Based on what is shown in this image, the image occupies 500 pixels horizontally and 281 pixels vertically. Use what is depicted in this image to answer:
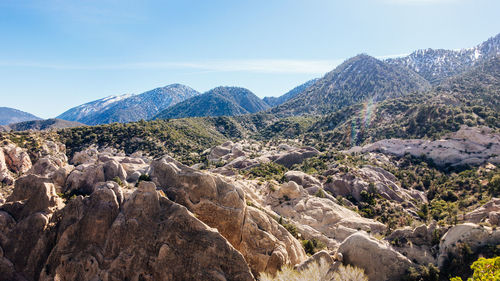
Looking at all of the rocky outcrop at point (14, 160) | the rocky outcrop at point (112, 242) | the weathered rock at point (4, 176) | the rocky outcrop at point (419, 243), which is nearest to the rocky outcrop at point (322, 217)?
the rocky outcrop at point (419, 243)

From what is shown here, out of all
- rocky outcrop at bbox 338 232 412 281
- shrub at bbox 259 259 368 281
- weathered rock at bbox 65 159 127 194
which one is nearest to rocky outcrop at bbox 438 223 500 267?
rocky outcrop at bbox 338 232 412 281

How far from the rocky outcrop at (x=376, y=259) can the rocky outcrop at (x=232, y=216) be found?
18.3ft

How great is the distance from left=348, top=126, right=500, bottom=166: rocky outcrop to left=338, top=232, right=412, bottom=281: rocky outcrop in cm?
9289

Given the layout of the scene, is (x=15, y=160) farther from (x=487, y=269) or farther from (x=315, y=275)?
(x=487, y=269)

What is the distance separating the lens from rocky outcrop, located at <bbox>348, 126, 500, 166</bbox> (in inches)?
3775

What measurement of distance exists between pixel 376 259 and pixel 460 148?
105m

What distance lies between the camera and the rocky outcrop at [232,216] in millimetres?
24469

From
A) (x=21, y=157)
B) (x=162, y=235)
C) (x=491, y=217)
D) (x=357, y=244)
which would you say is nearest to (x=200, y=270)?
(x=162, y=235)

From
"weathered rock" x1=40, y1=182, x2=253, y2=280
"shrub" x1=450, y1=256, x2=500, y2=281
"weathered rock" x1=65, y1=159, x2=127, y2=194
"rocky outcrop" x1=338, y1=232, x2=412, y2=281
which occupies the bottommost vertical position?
"rocky outcrop" x1=338, y1=232, x2=412, y2=281

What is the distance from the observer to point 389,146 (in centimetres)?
11956

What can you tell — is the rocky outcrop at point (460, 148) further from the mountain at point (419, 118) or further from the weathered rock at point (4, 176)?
the weathered rock at point (4, 176)

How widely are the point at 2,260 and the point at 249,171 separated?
67175mm

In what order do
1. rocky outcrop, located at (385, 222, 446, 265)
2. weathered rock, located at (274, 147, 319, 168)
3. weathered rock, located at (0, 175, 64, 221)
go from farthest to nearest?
weathered rock, located at (274, 147, 319, 168) < rocky outcrop, located at (385, 222, 446, 265) < weathered rock, located at (0, 175, 64, 221)

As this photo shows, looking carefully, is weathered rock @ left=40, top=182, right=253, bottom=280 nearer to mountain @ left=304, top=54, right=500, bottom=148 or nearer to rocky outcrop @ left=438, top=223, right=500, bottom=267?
rocky outcrop @ left=438, top=223, right=500, bottom=267
